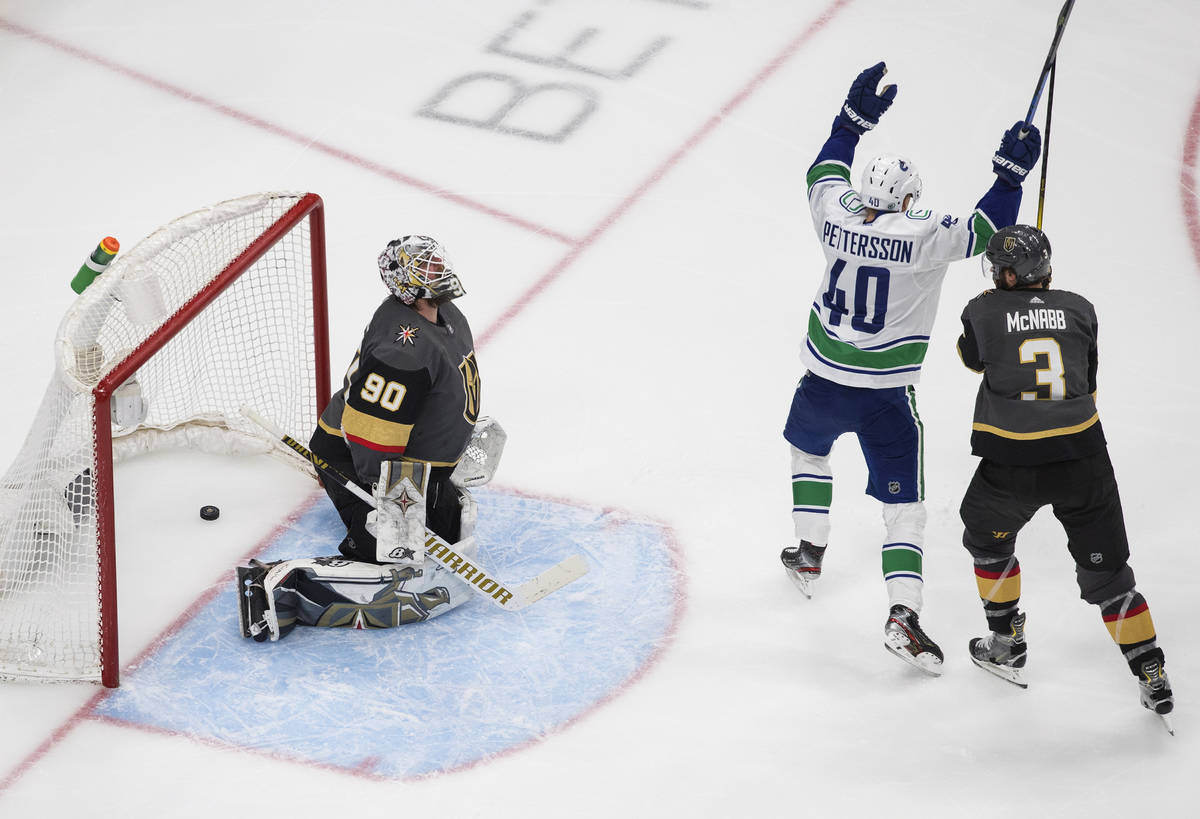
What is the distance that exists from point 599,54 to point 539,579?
3050mm

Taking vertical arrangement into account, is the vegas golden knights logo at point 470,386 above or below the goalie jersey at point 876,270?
below

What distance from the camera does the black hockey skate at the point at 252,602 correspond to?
12.5ft

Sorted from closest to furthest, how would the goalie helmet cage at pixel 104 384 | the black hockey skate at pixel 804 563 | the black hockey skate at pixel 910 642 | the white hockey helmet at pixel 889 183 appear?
the goalie helmet cage at pixel 104 384 → the white hockey helmet at pixel 889 183 → the black hockey skate at pixel 910 642 → the black hockey skate at pixel 804 563

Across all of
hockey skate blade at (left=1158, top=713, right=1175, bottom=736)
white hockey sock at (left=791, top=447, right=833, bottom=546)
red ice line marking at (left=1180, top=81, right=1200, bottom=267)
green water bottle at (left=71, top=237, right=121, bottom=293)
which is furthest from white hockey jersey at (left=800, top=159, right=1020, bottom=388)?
red ice line marking at (left=1180, top=81, right=1200, bottom=267)

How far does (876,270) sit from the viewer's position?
370cm

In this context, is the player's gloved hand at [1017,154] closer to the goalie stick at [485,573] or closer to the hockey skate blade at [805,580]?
the hockey skate blade at [805,580]

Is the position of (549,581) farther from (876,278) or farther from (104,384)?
(104,384)

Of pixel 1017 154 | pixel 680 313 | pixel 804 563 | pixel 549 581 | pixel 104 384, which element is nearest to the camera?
pixel 104 384

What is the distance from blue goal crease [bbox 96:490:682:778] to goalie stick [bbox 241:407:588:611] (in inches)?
2.6

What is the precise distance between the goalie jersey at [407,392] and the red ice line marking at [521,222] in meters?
0.68

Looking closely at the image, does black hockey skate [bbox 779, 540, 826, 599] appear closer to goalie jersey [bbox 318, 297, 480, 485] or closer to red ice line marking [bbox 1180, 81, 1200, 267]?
goalie jersey [bbox 318, 297, 480, 485]

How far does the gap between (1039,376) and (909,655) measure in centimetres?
76

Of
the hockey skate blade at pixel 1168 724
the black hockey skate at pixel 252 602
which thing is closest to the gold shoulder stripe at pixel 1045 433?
the hockey skate blade at pixel 1168 724

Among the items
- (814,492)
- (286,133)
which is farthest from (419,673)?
(286,133)
